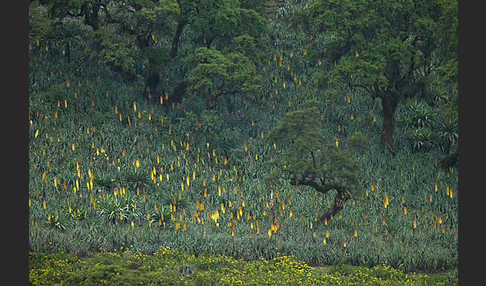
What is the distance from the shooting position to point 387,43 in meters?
20.1

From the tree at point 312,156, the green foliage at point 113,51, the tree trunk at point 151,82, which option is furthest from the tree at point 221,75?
the tree at point 312,156

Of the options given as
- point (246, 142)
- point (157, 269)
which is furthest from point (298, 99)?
point (157, 269)

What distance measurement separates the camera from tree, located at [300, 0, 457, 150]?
1975 cm

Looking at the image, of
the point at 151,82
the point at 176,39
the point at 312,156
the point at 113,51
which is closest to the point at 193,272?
the point at 312,156

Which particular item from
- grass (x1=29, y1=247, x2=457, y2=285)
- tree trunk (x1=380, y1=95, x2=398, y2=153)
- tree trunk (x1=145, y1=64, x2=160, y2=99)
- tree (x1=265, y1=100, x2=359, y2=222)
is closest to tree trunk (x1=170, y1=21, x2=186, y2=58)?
tree trunk (x1=145, y1=64, x2=160, y2=99)

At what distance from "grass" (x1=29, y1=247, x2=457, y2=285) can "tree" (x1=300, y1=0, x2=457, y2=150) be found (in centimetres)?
839

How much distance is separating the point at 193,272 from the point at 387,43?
11496 millimetres

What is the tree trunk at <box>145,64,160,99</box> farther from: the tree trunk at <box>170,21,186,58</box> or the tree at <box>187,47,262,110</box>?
the tree at <box>187,47,262,110</box>

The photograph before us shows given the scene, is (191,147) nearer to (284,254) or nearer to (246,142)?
(246,142)

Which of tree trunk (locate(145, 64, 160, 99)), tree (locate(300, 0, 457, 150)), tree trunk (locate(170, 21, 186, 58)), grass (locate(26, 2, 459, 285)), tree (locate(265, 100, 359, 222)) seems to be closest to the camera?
grass (locate(26, 2, 459, 285))

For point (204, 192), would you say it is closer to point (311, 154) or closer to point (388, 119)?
point (311, 154)

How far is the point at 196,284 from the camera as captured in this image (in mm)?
12383

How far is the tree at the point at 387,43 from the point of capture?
19750 millimetres

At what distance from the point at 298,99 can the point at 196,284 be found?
41.1 ft
